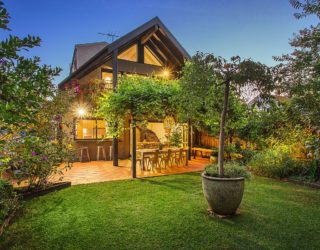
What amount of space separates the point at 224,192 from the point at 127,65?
9275mm

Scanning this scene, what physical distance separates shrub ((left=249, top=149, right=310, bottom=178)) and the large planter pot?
4.13 metres

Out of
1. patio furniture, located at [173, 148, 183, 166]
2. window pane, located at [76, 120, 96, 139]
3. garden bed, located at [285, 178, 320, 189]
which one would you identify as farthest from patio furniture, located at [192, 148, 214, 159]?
window pane, located at [76, 120, 96, 139]

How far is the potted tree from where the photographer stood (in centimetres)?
408

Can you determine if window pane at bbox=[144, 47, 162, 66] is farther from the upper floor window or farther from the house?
the upper floor window

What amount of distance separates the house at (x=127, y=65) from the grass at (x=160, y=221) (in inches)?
199

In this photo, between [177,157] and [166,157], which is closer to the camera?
[166,157]

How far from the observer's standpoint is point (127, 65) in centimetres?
1193

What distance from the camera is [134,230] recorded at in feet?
12.5

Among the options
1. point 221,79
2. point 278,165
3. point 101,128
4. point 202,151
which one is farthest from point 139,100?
point 202,151

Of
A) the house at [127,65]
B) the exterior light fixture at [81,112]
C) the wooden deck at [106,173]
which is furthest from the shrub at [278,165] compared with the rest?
the exterior light fixture at [81,112]

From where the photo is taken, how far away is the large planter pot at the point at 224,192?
4195mm

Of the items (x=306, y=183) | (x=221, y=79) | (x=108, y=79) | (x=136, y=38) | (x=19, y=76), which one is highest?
(x=136, y=38)

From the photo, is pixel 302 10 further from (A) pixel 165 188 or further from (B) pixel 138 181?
(B) pixel 138 181

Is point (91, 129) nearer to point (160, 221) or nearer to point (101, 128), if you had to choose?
point (101, 128)
